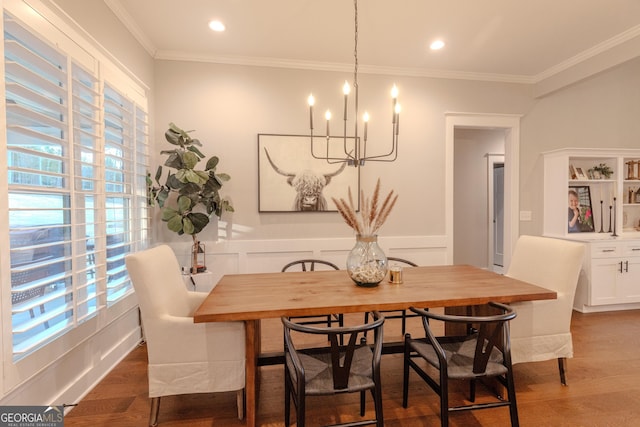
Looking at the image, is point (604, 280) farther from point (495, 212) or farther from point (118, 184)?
point (118, 184)

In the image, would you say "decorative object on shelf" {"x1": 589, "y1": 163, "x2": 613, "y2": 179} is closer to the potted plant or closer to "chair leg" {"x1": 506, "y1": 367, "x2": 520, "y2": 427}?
"chair leg" {"x1": 506, "y1": 367, "x2": 520, "y2": 427}

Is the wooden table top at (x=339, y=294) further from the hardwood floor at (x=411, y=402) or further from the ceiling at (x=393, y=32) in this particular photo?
the ceiling at (x=393, y=32)

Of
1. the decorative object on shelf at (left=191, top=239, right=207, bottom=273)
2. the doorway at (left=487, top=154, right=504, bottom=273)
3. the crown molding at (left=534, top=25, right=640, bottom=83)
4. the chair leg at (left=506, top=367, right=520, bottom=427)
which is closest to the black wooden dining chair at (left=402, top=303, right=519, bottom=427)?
the chair leg at (left=506, top=367, right=520, bottom=427)

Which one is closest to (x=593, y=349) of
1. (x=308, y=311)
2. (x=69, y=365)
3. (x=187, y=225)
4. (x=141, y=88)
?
(x=308, y=311)

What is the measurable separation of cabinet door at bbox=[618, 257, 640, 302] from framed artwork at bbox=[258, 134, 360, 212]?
3217 mm

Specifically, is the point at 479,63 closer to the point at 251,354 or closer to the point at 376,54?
the point at 376,54

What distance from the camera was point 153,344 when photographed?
1799mm

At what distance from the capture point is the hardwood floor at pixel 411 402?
1921 mm

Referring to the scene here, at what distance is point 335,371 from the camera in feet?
4.99

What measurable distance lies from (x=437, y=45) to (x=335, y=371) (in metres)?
3.25

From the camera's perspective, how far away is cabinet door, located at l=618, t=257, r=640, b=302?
3.70 m

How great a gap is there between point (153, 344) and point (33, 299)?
646 mm

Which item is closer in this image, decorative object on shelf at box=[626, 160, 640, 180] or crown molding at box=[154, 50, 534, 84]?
crown molding at box=[154, 50, 534, 84]

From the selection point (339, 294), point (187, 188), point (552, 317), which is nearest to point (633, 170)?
point (552, 317)
